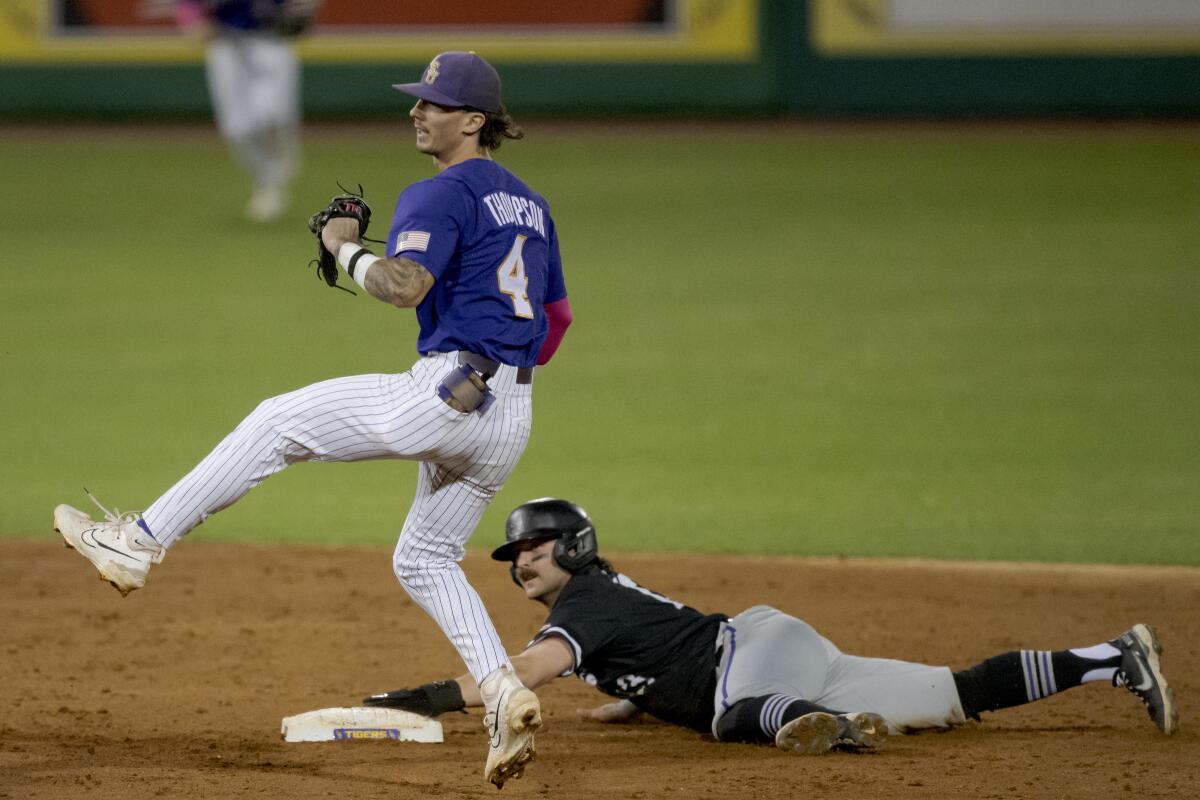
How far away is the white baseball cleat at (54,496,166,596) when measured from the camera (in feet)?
15.0

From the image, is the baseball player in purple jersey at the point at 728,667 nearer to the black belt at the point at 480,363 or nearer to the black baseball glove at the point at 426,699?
the black baseball glove at the point at 426,699

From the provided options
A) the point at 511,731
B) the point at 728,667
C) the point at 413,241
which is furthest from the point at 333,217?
the point at 728,667

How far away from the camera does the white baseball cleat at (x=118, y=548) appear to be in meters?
4.57

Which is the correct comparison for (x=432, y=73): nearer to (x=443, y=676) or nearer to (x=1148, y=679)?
(x=443, y=676)

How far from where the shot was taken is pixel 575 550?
5.27 m

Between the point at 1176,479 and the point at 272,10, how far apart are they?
10.1 meters

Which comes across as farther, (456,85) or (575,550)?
(575,550)

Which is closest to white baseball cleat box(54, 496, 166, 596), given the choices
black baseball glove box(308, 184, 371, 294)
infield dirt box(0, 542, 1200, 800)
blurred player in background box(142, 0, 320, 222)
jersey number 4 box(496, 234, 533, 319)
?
infield dirt box(0, 542, 1200, 800)

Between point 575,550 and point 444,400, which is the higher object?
point 444,400

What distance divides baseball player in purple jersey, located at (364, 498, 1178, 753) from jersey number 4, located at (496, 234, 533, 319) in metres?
0.74

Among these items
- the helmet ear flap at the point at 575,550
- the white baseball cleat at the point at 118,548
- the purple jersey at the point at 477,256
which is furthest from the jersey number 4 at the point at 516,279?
the white baseball cleat at the point at 118,548

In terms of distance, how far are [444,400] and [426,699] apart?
4.03 feet

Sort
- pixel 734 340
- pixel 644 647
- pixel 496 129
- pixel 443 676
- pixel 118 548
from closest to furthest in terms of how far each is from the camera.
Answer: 1. pixel 118 548
2. pixel 496 129
3. pixel 644 647
4. pixel 443 676
5. pixel 734 340

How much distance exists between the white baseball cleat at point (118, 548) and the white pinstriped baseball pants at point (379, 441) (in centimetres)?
5
